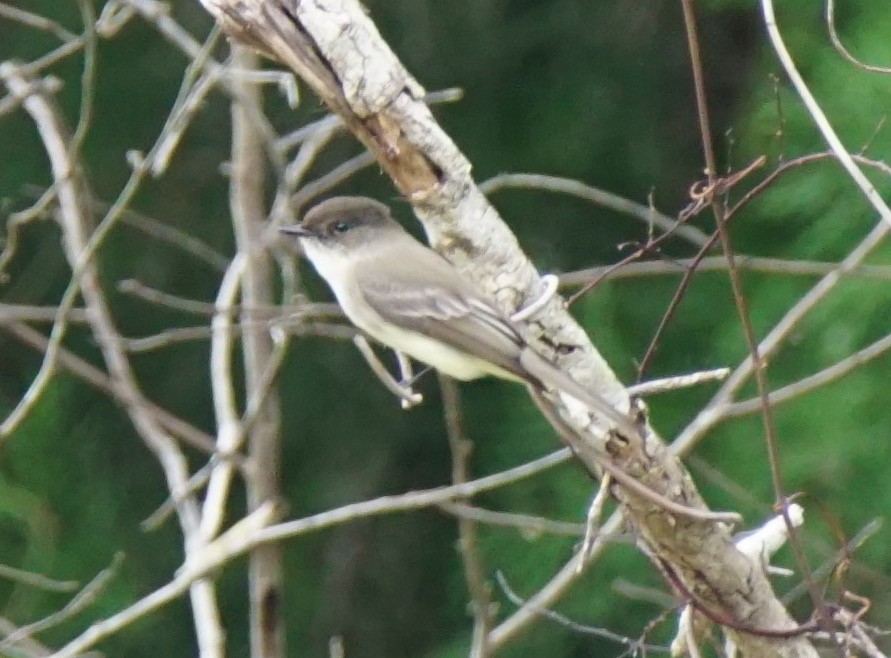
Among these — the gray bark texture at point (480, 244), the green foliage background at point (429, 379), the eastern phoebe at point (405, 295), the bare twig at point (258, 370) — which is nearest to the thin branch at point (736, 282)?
the gray bark texture at point (480, 244)

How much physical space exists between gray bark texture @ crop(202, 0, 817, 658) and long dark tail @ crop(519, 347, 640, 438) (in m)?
0.02

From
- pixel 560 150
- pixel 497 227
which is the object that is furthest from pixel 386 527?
pixel 497 227

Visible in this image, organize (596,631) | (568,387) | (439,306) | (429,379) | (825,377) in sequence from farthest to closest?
1. (429,379)
2. (825,377)
3. (439,306)
4. (596,631)
5. (568,387)

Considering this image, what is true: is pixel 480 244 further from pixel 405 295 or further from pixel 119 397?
pixel 119 397

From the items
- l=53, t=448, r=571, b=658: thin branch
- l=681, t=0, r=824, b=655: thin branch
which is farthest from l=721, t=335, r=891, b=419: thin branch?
l=681, t=0, r=824, b=655: thin branch

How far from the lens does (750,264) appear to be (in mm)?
3248

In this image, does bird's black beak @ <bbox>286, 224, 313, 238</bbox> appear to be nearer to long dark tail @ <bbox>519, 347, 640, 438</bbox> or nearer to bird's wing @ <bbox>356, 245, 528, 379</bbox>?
bird's wing @ <bbox>356, 245, 528, 379</bbox>

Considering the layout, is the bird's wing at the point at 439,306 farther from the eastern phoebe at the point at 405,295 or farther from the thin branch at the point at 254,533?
the thin branch at the point at 254,533

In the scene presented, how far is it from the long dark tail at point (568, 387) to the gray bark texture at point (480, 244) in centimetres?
2

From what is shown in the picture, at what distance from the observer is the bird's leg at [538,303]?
6.72 feet

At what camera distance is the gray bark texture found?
6.48ft

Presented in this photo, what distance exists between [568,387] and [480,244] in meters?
0.23

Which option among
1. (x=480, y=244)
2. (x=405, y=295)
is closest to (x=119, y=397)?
(x=405, y=295)

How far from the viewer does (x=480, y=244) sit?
6.74 feet
